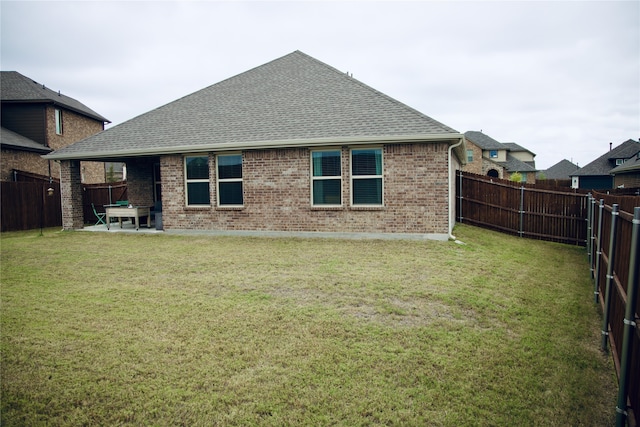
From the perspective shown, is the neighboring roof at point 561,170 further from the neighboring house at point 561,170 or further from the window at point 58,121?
the window at point 58,121

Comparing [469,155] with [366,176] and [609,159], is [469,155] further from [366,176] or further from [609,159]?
[366,176]

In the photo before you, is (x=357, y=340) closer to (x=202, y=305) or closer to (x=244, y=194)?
(x=202, y=305)

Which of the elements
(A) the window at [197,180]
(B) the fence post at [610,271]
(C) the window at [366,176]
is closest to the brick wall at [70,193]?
(A) the window at [197,180]

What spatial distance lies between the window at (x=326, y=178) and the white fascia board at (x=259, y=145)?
0.46 meters

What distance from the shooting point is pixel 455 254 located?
29.7ft

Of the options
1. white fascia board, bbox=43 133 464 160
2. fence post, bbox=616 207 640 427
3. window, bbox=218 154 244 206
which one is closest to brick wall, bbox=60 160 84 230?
white fascia board, bbox=43 133 464 160

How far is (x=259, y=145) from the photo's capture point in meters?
11.7

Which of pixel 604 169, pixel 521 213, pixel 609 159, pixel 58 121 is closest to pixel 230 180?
pixel 521 213

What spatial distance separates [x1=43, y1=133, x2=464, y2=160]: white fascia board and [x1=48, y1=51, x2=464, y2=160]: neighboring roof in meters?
0.03

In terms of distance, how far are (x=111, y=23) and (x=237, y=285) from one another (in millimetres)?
10344

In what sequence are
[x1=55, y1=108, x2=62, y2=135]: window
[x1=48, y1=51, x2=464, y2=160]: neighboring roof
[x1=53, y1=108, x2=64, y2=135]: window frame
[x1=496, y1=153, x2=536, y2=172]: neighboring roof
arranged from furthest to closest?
1. [x1=496, y1=153, x2=536, y2=172]: neighboring roof
2. [x1=55, y1=108, x2=62, y2=135]: window
3. [x1=53, y1=108, x2=64, y2=135]: window frame
4. [x1=48, y1=51, x2=464, y2=160]: neighboring roof

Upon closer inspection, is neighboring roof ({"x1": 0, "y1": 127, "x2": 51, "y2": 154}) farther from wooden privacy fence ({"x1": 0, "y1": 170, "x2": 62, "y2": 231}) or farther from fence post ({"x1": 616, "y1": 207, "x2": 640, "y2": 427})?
fence post ({"x1": 616, "y1": 207, "x2": 640, "y2": 427})

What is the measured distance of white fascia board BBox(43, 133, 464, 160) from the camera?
33.8ft

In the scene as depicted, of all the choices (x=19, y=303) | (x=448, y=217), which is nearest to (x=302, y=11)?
(x=448, y=217)
